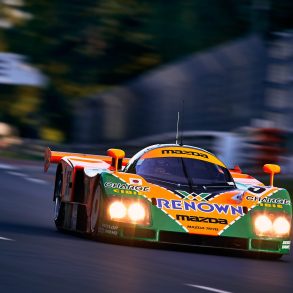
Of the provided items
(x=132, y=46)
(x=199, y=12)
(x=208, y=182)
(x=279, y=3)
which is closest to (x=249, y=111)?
(x=279, y=3)

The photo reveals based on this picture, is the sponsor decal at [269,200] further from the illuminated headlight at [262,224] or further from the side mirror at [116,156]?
the side mirror at [116,156]

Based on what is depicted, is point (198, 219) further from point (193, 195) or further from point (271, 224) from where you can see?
point (271, 224)

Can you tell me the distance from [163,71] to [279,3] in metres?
3.57

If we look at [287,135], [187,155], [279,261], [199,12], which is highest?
[199,12]

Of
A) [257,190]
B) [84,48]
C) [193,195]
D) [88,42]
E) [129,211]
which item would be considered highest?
[88,42]

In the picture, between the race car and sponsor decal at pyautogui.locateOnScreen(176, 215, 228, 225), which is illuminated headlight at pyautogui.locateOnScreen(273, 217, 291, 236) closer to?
the race car

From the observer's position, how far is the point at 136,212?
12.5m

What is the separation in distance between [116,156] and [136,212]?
135 cm

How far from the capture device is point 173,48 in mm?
37594

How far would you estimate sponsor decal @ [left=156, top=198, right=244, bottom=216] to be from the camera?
12494 mm

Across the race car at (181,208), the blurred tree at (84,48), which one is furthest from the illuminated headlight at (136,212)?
the blurred tree at (84,48)

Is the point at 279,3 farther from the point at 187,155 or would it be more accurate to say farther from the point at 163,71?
the point at 187,155

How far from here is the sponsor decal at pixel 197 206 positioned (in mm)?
12494

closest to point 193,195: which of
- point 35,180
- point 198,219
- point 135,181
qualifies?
point 198,219
